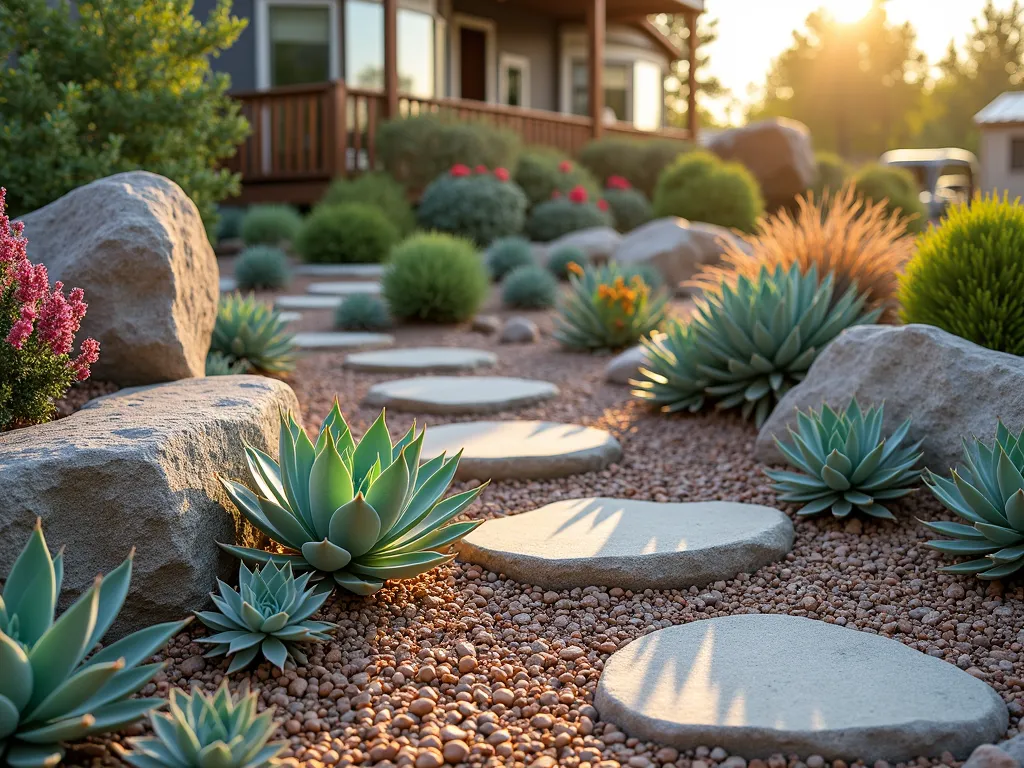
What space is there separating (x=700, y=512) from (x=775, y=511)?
270 millimetres

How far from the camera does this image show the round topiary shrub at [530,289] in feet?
29.4

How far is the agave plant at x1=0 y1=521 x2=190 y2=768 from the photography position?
1.97 m

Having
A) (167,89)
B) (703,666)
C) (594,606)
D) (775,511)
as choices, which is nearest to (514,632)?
(594,606)

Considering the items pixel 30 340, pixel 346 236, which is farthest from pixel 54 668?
pixel 346 236

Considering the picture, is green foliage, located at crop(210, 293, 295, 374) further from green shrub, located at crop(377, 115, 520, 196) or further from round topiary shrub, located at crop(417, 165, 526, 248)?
green shrub, located at crop(377, 115, 520, 196)

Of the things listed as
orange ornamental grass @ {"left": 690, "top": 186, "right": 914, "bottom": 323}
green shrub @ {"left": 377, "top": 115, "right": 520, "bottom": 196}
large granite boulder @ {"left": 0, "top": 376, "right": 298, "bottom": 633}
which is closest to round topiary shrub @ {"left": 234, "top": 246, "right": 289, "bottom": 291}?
green shrub @ {"left": 377, "top": 115, "right": 520, "bottom": 196}

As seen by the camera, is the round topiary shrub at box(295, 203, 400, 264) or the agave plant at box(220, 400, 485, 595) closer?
the agave plant at box(220, 400, 485, 595)

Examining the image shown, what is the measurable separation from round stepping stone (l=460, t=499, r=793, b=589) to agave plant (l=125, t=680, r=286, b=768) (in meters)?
1.24

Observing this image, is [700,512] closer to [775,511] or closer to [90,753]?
[775,511]

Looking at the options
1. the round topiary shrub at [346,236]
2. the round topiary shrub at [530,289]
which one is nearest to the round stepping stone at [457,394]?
the round topiary shrub at [530,289]

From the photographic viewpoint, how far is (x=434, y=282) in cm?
788

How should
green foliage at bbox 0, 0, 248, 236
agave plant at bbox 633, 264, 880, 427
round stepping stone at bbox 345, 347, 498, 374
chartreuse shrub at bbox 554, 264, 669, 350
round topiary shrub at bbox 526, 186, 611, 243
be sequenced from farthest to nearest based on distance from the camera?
round topiary shrub at bbox 526, 186, 611, 243, chartreuse shrub at bbox 554, 264, 669, 350, round stepping stone at bbox 345, 347, 498, 374, green foliage at bbox 0, 0, 248, 236, agave plant at bbox 633, 264, 880, 427

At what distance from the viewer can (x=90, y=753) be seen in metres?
2.15

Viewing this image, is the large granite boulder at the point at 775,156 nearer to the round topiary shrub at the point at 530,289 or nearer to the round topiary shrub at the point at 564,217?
the round topiary shrub at the point at 564,217
